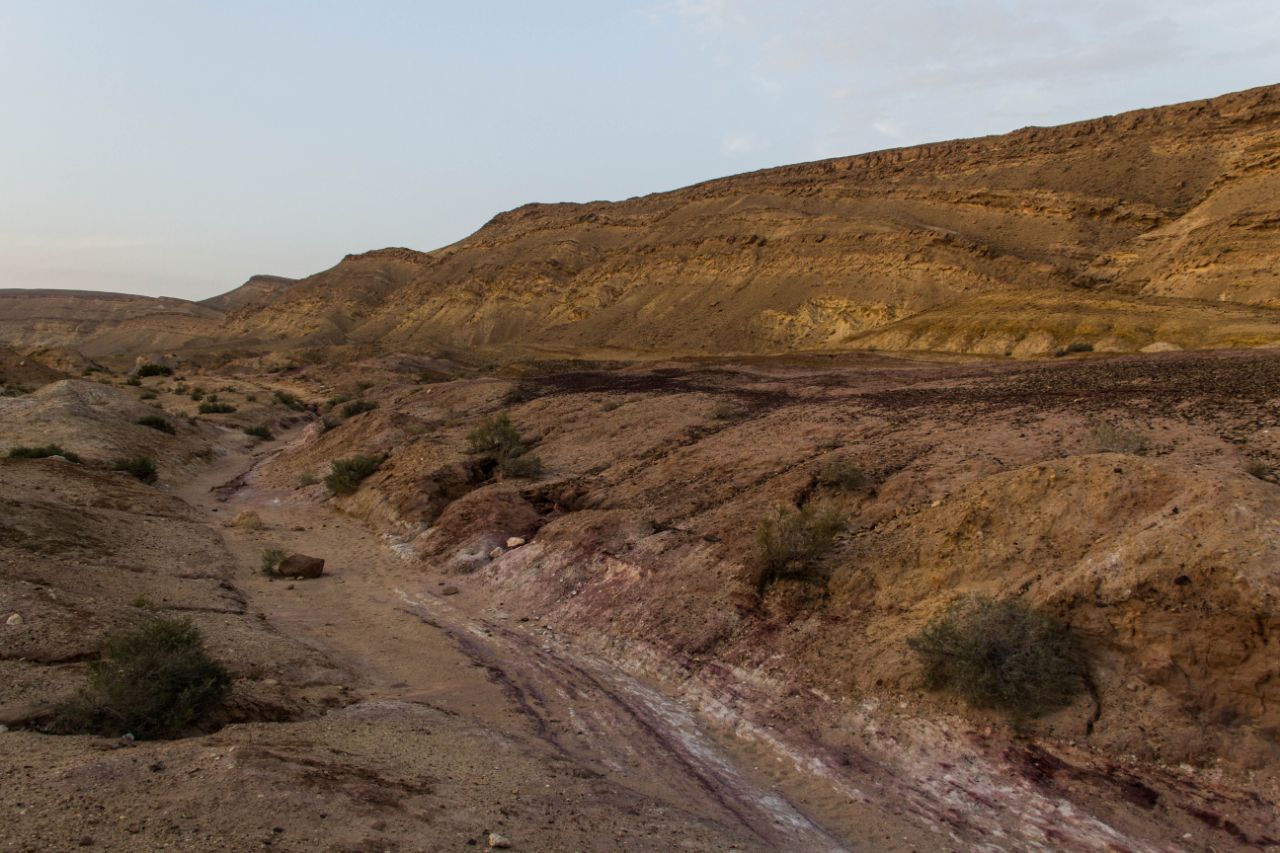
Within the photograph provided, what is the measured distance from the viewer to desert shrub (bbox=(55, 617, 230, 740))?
5625mm

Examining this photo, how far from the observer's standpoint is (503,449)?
16750mm

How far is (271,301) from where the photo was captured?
10356 cm

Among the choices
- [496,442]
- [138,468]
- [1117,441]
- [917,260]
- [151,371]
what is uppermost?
[917,260]

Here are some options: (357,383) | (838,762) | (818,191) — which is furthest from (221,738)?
(818,191)

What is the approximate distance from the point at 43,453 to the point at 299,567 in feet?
30.0

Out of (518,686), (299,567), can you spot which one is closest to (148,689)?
(518,686)

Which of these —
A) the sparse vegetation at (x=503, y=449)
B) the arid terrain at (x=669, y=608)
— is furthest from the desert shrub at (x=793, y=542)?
the sparse vegetation at (x=503, y=449)

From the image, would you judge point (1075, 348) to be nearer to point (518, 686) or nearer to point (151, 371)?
point (518, 686)

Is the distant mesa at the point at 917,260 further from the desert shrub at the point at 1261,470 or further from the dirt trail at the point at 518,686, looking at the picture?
the dirt trail at the point at 518,686

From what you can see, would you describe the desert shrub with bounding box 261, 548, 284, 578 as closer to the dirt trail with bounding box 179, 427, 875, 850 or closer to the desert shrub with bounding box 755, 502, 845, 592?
the dirt trail with bounding box 179, 427, 875, 850

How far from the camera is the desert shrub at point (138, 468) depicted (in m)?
17.8

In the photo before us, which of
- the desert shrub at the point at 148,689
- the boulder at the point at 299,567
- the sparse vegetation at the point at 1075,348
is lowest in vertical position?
the boulder at the point at 299,567

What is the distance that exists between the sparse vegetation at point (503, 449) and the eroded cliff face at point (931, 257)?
22044 millimetres

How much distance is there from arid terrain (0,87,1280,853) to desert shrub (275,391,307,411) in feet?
33.5
